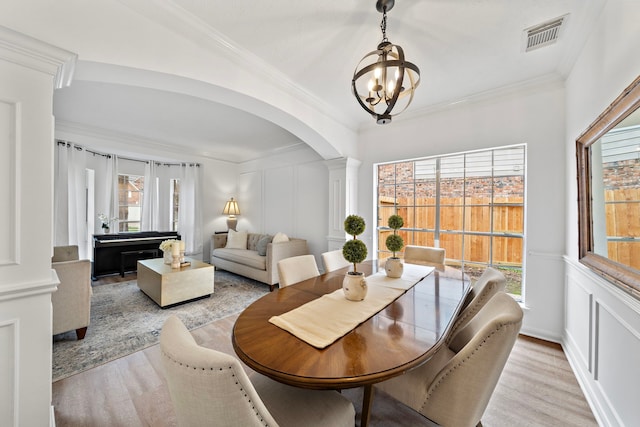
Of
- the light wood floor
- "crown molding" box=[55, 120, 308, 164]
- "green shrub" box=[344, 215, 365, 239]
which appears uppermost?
"crown molding" box=[55, 120, 308, 164]

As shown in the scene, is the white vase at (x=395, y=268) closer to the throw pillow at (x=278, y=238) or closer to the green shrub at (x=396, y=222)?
the green shrub at (x=396, y=222)

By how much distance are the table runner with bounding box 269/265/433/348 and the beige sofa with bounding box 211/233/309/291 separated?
7.25ft

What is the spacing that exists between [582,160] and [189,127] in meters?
4.88

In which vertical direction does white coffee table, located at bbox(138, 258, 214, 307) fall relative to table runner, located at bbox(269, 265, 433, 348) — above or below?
below

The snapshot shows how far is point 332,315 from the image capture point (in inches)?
48.9

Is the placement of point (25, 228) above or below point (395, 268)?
above

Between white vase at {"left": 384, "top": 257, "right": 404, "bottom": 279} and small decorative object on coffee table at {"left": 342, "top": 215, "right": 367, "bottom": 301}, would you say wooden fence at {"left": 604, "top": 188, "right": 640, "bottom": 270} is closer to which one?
white vase at {"left": 384, "top": 257, "right": 404, "bottom": 279}

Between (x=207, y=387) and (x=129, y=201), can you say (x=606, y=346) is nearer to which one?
(x=207, y=387)

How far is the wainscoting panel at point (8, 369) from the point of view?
1162mm

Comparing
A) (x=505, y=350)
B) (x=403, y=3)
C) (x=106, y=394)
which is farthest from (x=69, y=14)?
(x=505, y=350)

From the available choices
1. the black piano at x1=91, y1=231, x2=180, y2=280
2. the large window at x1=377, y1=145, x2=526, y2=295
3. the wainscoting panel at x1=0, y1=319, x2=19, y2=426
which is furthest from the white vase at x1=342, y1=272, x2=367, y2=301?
the black piano at x1=91, y1=231, x2=180, y2=280

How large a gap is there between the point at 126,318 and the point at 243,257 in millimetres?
1862

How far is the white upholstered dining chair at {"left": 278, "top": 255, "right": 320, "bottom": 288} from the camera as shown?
6.10 feet

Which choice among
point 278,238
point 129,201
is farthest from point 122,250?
point 278,238
